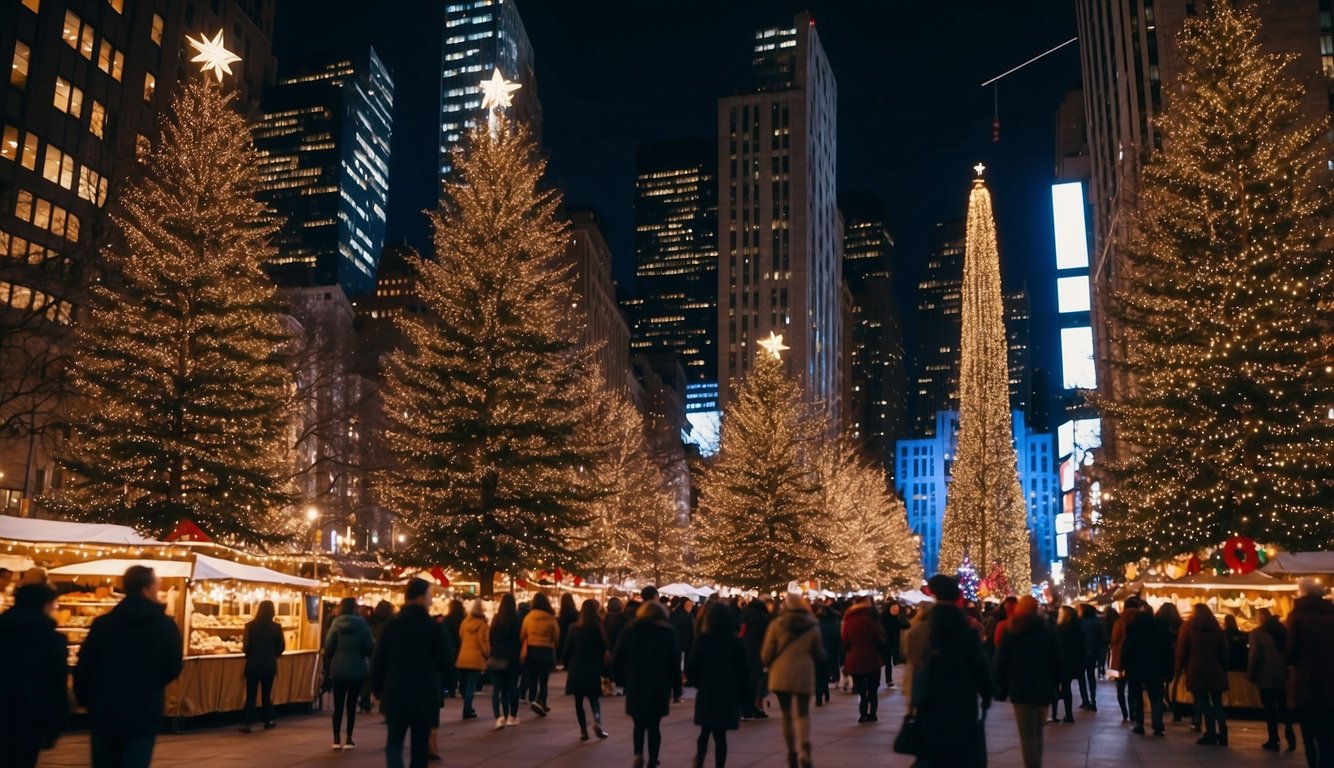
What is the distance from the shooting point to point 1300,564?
839 inches

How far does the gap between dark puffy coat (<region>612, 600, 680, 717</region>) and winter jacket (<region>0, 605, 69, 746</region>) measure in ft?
16.7

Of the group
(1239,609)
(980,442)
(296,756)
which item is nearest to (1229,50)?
(1239,609)

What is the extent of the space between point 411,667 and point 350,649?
14.0 ft

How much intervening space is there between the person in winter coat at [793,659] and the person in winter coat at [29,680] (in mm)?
6893

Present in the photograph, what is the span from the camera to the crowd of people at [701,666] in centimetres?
768

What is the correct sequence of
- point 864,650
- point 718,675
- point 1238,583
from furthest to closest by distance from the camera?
point 1238,583 < point 864,650 < point 718,675

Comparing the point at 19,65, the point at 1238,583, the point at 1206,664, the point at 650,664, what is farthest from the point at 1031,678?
the point at 19,65

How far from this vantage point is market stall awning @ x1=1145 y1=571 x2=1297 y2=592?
2050 cm

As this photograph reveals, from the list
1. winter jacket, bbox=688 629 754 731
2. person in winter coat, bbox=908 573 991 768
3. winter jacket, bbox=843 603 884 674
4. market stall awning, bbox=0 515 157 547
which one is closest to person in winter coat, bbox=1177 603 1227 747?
winter jacket, bbox=843 603 884 674

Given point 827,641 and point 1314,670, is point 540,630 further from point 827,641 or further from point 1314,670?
point 1314,670

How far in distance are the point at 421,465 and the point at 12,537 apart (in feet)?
45.1

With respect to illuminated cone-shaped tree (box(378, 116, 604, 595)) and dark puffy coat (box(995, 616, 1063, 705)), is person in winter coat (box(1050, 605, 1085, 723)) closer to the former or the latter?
dark puffy coat (box(995, 616, 1063, 705))

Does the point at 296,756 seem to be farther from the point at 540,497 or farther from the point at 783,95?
the point at 783,95

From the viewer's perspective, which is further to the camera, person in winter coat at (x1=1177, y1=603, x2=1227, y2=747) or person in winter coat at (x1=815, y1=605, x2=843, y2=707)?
person in winter coat at (x1=815, y1=605, x2=843, y2=707)
